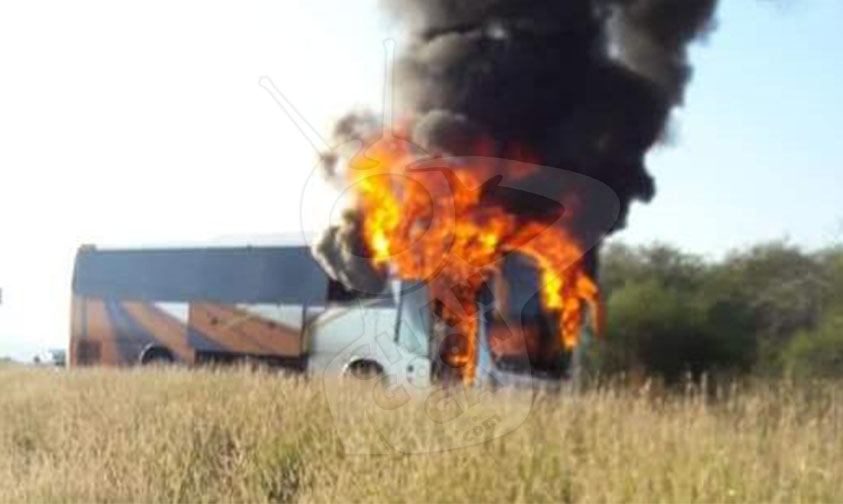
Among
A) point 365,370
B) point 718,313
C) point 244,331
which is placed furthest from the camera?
point 244,331

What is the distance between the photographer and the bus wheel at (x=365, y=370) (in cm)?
1149

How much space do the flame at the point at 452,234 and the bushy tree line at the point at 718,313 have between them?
1013 mm

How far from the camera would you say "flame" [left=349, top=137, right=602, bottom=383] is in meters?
12.6

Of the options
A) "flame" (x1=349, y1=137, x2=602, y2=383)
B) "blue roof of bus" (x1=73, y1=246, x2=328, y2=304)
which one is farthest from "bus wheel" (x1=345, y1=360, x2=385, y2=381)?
"blue roof of bus" (x1=73, y1=246, x2=328, y2=304)

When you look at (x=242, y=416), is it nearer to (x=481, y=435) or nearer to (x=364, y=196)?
(x=481, y=435)

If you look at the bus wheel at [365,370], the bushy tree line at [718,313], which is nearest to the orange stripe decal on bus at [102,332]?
the bus wheel at [365,370]

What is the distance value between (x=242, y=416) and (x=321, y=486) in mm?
2261

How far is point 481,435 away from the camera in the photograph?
742 centimetres

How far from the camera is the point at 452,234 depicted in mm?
13430

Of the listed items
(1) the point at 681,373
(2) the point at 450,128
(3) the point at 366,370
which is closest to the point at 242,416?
(3) the point at 366,370

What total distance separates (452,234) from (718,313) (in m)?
3.89

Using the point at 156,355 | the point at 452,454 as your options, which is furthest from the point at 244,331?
the point at 452,454

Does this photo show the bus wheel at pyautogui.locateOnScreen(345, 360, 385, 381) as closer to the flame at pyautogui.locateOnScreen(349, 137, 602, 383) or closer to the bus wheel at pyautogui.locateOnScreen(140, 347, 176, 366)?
the flame at pyautogui.locateOnScreen(349, 137, 602, 383)

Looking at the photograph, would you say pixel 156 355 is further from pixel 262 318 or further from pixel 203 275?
pixel 262 318
